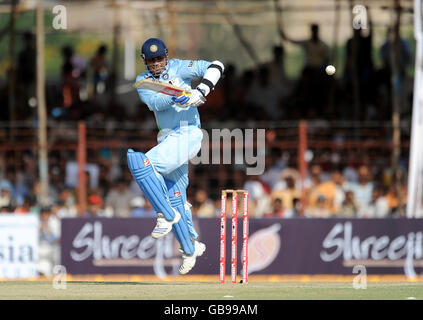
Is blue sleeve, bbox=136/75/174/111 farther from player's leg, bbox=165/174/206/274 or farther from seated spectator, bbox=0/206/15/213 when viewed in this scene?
seated spectator, bbox=0/206/15/213

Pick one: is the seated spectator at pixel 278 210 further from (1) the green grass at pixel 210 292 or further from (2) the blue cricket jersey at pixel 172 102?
(2) the blue cricket jersey at pixel 172 102

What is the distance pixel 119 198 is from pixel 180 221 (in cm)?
706

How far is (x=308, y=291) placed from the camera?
33.6 feet

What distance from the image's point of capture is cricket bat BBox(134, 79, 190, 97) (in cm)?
1038

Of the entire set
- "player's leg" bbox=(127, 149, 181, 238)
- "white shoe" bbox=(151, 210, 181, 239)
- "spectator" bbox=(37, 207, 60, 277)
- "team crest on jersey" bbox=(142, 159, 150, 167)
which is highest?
"team crest on jersey" bbox=(142, 159, 150, 167)

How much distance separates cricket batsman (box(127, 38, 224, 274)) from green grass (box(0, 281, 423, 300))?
25.9 inches

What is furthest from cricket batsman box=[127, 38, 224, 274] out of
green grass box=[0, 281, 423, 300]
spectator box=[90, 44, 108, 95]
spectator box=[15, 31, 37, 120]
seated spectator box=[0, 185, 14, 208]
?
spectator box=[90, 44, 108, 95]

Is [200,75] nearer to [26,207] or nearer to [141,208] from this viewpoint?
[141,208]

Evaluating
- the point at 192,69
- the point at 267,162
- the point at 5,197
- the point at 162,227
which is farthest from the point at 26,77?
the point at 162,227

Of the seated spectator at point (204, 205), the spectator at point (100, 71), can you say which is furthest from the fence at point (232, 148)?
the spectator at point (100, 71)

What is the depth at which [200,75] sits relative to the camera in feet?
35.8


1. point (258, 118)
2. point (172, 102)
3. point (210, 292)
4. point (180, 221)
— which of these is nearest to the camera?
point (210, 292)

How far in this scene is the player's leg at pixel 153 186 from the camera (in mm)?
10617
